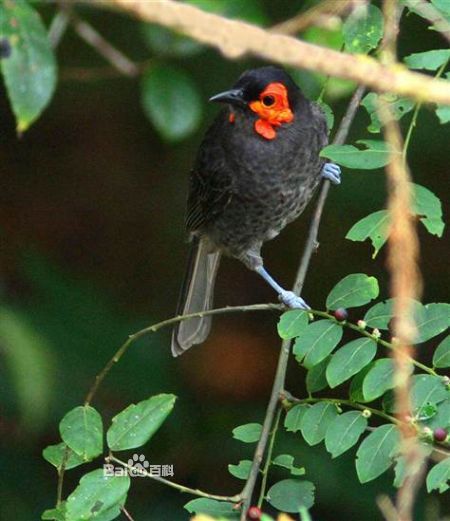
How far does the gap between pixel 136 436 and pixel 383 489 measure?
1.97 m

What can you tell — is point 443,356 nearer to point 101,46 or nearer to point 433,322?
point 433,322

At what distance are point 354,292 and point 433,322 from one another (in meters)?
0.19

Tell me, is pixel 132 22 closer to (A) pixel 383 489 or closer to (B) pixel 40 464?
(B) pixel 40 464

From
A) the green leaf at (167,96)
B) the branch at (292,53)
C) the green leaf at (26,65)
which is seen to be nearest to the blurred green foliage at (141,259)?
the green leaf at (167,96)

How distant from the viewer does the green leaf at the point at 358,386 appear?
233 centimetres

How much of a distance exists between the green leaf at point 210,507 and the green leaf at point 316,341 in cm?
33

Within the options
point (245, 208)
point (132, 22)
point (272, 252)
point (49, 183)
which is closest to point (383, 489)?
point (245, 208)

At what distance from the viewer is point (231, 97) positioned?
130 inches

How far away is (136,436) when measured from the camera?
88.8 inches

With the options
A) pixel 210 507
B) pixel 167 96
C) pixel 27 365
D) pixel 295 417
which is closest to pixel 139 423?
pixel 210 507

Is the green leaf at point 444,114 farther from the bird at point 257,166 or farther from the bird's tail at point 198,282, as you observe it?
the bird's tail at point 198,282

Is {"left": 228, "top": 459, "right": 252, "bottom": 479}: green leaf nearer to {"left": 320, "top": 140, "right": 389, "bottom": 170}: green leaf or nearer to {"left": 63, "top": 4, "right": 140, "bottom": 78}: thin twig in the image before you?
{"left": 320, "top": 140, "right": 389, "bottom": 170}: green leaf

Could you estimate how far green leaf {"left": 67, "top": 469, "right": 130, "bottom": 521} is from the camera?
85.0 inches

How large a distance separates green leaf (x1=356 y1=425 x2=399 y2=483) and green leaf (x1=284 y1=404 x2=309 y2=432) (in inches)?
9.0
